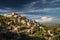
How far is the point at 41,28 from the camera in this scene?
191 ft

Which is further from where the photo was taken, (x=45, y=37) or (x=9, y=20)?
(x=9, y=20)

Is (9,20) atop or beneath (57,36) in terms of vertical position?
atop

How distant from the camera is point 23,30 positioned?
188ft

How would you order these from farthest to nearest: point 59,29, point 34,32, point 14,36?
1. point 59,29
2. point 34,32
3. point 14,36

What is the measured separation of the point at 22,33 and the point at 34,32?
11.5ft

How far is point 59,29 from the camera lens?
60.2 meters

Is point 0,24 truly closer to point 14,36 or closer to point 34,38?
point 14,36

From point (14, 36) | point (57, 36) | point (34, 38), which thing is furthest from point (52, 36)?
point (14, 36)

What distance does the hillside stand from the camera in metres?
52.8

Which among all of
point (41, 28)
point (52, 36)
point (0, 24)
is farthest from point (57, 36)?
point (0, 24)

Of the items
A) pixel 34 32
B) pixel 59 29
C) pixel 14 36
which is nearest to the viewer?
pixel 14 36

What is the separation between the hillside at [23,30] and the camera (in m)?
52.8

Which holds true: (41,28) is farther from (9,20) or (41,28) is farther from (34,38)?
(9,20)

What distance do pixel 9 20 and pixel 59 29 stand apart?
553 inches
